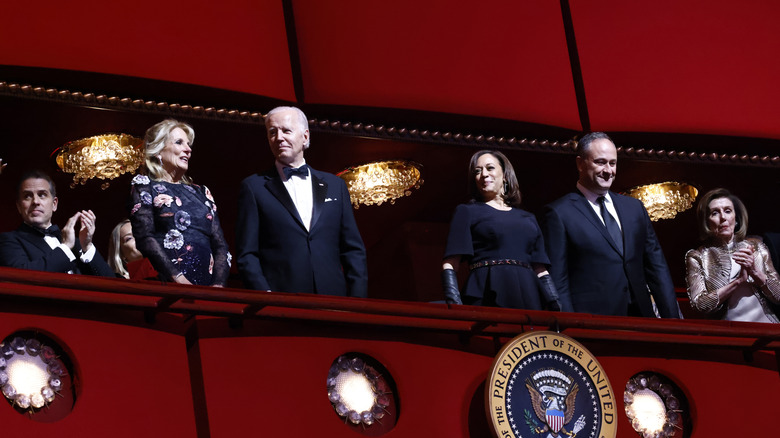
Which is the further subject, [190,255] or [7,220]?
[7,220]

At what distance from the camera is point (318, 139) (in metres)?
6.70

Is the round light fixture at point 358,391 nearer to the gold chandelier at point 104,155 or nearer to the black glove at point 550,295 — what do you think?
the black glove at point 550,295

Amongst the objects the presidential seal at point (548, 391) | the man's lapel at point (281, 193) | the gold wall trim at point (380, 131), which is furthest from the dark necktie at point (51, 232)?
the presidential seal at point (548, 391)

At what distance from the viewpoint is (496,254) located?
4406 millimetres

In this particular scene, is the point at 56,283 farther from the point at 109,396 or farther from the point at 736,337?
the point at 736,337

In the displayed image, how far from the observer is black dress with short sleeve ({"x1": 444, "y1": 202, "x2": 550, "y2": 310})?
14.2ft

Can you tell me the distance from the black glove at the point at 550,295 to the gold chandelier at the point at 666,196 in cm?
331

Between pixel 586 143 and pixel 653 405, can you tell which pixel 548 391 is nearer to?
pixel 653 405

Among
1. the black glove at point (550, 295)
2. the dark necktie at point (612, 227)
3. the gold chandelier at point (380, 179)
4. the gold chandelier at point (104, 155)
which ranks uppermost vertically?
the gold chandelier at point (104, 155)

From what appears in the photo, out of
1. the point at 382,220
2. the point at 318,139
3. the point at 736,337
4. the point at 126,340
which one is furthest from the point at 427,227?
the point at 126,340

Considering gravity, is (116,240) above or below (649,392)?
above

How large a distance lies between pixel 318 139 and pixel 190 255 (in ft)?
8.39

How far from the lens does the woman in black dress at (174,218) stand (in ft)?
13.6

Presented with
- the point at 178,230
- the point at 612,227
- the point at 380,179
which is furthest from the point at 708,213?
the point at 380,179
